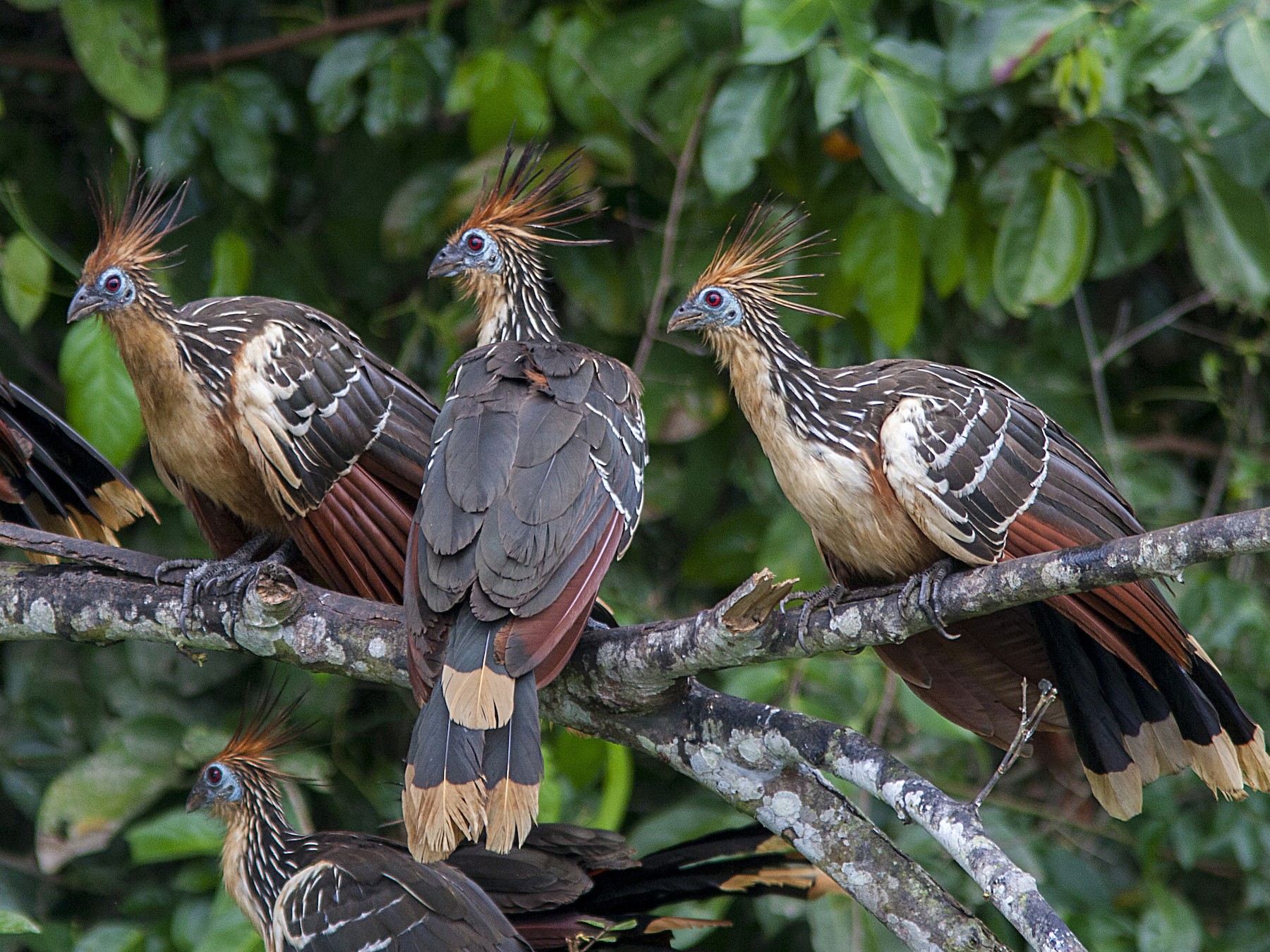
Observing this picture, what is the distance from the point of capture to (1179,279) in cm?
468

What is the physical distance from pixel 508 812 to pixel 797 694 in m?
1.53

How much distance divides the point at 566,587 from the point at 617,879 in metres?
0.97

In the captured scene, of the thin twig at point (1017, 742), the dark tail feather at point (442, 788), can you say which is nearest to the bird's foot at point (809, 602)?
the thin twig at point (1017, 742)

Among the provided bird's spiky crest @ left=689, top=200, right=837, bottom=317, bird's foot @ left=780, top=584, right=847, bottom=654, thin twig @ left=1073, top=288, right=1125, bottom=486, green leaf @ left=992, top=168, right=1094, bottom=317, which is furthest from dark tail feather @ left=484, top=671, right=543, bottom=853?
thin twig @ left=1073, top=288, right=1125, bottom=486

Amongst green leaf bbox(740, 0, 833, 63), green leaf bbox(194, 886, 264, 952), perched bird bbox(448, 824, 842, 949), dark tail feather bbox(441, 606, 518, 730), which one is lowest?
green leaf bbox(194, 886, 264, 952)

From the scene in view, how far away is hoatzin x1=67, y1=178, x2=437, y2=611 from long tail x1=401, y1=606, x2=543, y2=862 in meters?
0.74

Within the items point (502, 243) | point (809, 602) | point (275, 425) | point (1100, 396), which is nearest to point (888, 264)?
point (1100, 396)

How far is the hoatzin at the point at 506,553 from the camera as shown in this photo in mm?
2289

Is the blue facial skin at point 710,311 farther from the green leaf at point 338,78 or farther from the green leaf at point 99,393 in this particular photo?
the green leaf at point 338,78

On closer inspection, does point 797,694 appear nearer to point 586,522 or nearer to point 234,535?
point 586,522

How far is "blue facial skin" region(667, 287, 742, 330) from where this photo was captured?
9.65 feet

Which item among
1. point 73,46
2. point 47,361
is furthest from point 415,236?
point 47,361

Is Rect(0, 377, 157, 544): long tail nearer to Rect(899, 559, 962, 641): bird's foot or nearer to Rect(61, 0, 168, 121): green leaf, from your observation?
Rect(61, 0, 168, 121): green leaf

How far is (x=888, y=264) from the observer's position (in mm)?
3578
